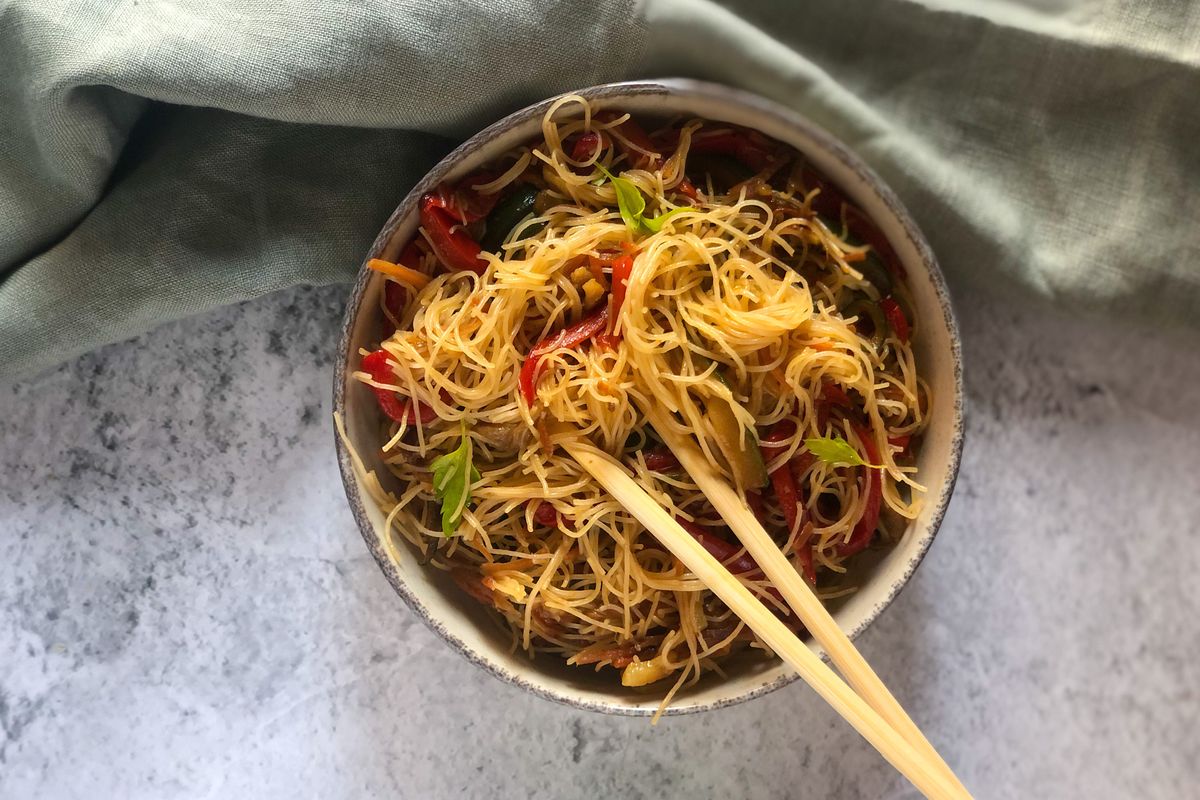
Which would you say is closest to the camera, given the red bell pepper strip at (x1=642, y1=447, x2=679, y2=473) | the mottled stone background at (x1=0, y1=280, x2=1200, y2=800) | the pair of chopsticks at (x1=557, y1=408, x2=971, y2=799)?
the pair of chopsticks at (x1=557, y1=408, x2=971, y2=799)

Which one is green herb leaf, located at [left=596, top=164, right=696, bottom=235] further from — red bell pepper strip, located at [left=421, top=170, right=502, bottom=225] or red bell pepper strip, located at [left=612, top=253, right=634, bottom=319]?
red bell pepper strip, located at [left=421, top=170, right=502, bottom=225]

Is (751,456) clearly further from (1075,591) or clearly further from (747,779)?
(1075,591)

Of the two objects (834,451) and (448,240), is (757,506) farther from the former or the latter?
(448,240)

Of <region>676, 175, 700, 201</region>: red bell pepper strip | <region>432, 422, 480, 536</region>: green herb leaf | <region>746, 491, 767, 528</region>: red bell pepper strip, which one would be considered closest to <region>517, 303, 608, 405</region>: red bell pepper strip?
<region>432, 422, 480, 536</region>: green herb leaf

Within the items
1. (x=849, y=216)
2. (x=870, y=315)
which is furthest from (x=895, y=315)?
(x=849, y=216)

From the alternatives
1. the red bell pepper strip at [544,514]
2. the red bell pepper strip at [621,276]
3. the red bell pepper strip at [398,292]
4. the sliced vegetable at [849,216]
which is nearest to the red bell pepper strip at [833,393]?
the sliced vegetable at [849,216]

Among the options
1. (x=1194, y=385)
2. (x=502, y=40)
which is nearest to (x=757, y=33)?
(x=502, y=40)
